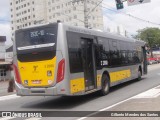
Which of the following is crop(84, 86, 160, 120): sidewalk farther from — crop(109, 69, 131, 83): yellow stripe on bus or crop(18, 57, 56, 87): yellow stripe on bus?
crop(109, 69, 131, 83): yellow stripe on bus

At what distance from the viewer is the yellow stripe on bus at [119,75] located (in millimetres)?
16531

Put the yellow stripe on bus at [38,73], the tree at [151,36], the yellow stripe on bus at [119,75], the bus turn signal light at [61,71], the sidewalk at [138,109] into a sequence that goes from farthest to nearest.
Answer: the tree at [151,36]
the yellow stripe on bus at [119,75]
the yellow stripe on bus at [38,73]
the bus turn signal light at [61,71]
the sidewalk at [138,109]

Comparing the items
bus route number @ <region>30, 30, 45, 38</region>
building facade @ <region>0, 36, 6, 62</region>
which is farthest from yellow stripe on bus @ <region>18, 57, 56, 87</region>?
building facade @ <region>0, 36, 6, 62</region>

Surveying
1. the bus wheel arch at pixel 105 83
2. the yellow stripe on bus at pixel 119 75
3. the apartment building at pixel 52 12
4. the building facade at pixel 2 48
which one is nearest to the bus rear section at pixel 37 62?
the bus wheel arch at pixel 105 83

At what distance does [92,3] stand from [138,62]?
9302cm

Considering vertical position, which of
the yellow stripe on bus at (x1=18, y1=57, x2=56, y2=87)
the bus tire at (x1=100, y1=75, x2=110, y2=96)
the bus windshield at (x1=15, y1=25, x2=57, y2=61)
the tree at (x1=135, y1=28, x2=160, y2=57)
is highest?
the tree at (x1=135, y1=28, x2=160, y2=57)

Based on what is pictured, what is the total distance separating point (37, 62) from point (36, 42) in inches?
31.6

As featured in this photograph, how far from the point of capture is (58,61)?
1201 cm

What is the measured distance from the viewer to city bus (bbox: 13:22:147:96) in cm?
1203

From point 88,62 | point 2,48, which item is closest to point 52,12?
point 2,48

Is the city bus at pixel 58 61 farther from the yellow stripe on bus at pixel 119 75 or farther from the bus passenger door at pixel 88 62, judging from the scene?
the yellow stripe on bus at pixel 119 75

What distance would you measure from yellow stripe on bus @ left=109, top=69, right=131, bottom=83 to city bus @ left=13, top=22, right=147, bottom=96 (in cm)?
136

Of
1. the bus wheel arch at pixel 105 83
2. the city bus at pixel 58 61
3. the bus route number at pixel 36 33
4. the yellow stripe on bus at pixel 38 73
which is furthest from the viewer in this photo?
the bus wheel arch at pixel 105 83

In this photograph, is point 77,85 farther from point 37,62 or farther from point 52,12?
point 52,12
